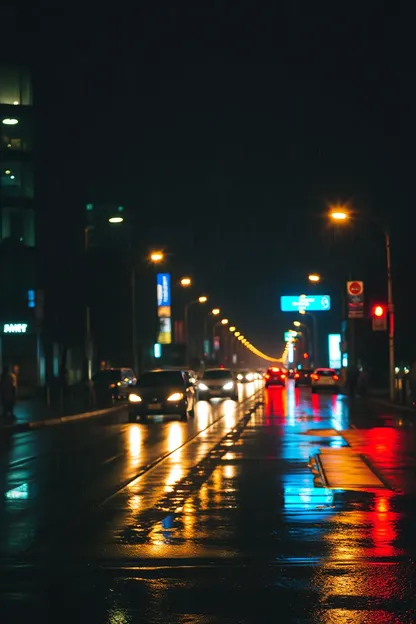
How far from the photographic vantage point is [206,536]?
12156 mm

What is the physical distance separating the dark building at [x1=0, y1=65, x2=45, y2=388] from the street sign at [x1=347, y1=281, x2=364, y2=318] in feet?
94.9

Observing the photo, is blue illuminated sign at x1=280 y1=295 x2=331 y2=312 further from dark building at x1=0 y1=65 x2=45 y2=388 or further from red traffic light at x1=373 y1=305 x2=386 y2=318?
red traffic light at x1=373 y1=305 x2=386 y2=318

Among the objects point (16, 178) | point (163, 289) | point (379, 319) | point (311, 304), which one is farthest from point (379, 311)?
point (163, 289)

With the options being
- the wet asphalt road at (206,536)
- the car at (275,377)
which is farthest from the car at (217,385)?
the wet asphalt road at (206,536)

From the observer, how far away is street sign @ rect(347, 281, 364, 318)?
58688 millimetres

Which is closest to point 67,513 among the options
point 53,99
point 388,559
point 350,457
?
point 388,559

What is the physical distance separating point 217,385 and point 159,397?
2276cm

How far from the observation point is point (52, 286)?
8519 centimetres

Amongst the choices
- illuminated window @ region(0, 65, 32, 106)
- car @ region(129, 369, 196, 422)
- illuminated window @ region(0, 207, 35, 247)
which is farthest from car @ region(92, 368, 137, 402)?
illuminated window @ region(0, 65, 32, 106)

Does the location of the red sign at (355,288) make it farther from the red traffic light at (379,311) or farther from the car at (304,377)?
the car at (304,377)

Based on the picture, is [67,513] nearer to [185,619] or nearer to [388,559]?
[388,559]

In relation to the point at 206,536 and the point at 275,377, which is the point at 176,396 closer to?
the point at 206,536

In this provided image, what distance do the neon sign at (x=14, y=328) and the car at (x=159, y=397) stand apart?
4194 cm

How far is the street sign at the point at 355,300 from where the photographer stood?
58688mm
